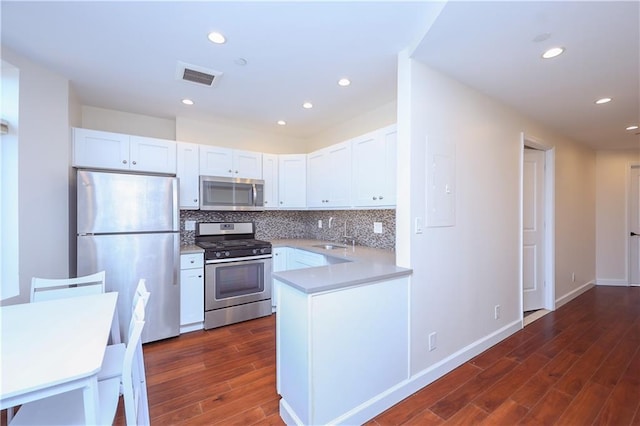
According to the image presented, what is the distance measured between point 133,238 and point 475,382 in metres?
3.27

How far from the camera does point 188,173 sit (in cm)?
323

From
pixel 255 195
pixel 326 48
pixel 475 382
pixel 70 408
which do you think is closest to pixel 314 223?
pixel 255 195

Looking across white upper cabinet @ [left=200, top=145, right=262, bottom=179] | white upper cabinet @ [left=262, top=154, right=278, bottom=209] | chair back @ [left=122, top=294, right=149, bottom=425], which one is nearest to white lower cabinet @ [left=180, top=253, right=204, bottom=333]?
white upper cabinet @ [left=200, top=145, right=262, bottom=179]

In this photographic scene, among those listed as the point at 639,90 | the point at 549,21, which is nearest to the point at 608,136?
the point at 639,90

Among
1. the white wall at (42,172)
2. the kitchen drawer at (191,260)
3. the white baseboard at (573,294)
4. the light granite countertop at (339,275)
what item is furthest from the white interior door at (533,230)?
the white wall at (42,172)

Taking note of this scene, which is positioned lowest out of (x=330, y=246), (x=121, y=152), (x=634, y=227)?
(x=330, y=246)

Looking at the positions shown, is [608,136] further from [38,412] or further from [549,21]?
[38,412]

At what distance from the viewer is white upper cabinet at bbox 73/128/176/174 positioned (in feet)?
8.61

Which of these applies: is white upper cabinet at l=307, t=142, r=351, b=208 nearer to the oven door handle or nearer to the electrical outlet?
the oven door handle

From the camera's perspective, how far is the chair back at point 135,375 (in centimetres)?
115

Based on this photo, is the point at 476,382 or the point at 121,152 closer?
the point at 476,382

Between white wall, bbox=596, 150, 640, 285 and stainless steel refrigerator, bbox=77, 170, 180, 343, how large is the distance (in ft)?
22.5

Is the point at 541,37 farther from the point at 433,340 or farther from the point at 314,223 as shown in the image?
the point at 314,223

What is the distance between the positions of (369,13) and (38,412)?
8.64 ft
